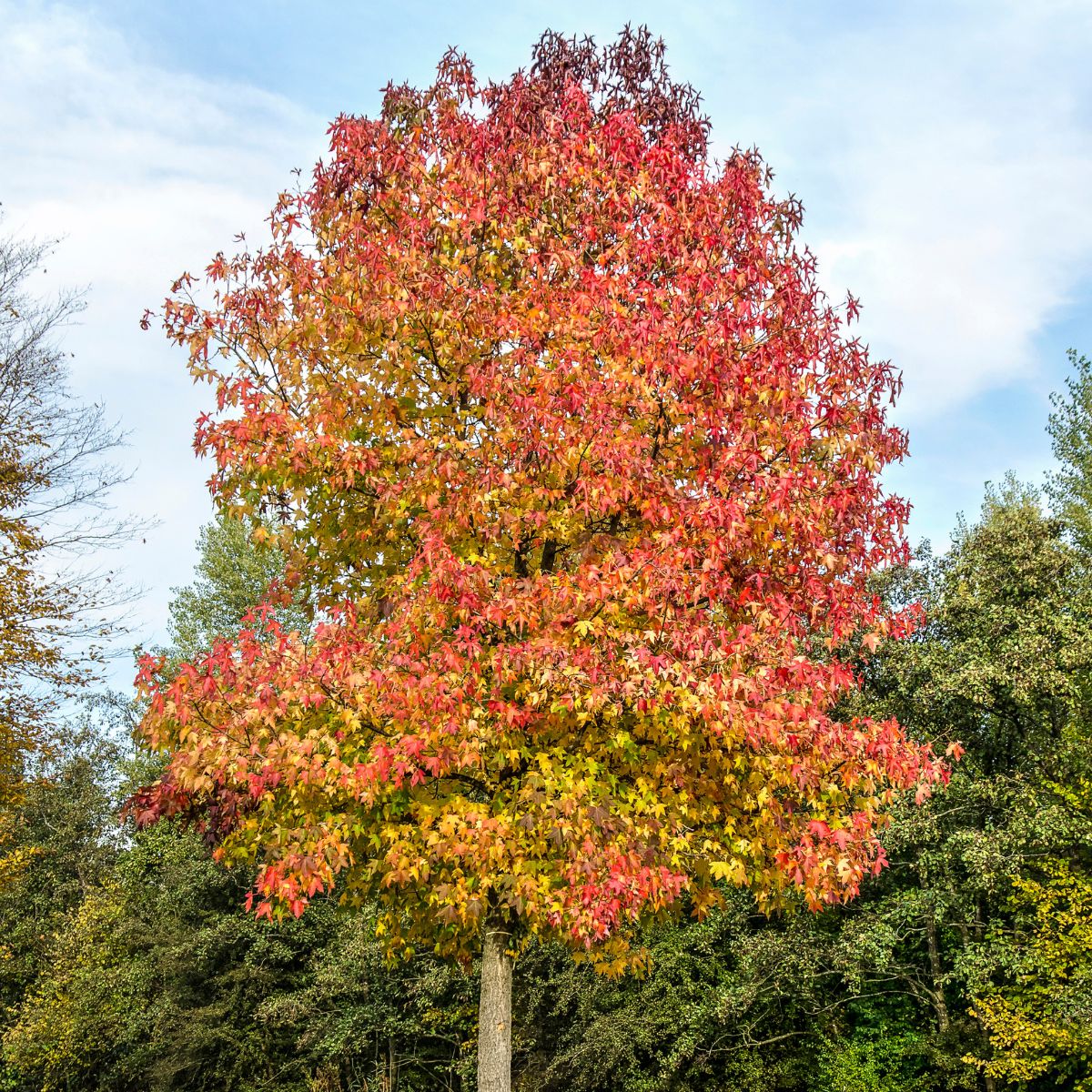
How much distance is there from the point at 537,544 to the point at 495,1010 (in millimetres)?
4353

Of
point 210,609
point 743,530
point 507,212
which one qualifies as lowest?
point 743,530

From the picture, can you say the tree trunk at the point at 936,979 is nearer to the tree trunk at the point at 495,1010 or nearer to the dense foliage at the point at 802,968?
the dense foliage at the point at 802,968

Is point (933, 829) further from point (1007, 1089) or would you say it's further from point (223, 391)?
point (223, 391)

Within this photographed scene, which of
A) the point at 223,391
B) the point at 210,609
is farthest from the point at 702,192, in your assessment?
the point at 210,609

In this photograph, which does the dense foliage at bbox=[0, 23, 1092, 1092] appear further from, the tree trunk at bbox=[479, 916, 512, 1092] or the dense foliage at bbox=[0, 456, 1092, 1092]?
the dense foliage at bbox=[0, 456, 1092, 1092]

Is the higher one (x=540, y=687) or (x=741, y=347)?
(x=741, y=347)

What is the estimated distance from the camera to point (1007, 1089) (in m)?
20.9

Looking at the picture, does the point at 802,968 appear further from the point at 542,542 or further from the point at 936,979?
the point at 542,542

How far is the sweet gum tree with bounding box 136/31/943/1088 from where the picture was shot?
7.97m

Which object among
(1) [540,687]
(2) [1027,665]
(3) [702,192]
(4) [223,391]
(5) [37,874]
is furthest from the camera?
(5) [37,874]

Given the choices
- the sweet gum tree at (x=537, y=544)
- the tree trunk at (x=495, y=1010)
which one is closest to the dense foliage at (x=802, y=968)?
the tree trunk at (x=495, y=1010)

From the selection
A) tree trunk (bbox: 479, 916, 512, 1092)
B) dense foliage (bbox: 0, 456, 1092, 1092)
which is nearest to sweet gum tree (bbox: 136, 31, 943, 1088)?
tree trunk (bbox: 479, 916, 512, 1092)

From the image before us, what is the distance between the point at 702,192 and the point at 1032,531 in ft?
48.4

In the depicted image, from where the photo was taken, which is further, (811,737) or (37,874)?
(37,874)
